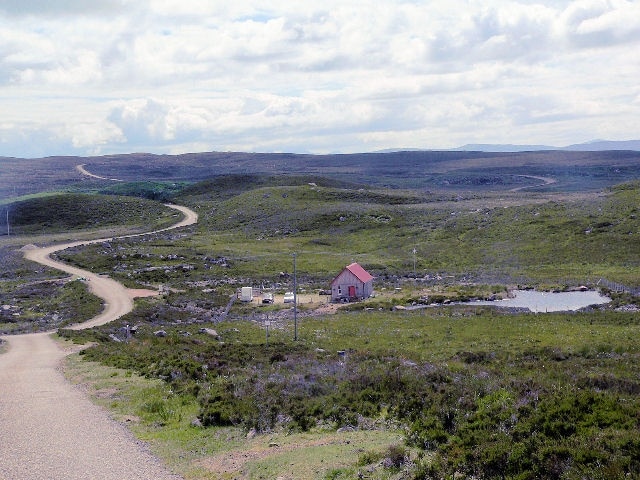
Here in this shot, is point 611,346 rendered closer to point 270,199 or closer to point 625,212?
point 625,212

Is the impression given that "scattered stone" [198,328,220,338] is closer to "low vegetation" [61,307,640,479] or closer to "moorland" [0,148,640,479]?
"moorland" [0,148,640,479]

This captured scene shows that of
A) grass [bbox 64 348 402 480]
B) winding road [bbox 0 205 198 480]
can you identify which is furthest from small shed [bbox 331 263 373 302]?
grass [bbox 64 348 402 480]

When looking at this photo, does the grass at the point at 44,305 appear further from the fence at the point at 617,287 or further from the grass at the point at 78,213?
the grass at the point at 78,213

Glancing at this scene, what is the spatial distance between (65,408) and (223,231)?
314 feet

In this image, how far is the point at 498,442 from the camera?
1260cm

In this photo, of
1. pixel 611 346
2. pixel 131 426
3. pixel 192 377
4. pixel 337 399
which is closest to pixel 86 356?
pixel 192 377

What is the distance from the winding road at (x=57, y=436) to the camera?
14.4m

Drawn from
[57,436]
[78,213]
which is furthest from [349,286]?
[78,213]

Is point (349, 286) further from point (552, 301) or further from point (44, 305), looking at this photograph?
point (44, 305)

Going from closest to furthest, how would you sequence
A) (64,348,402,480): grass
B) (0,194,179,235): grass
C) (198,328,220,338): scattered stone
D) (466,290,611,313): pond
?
1. (64,348,402,480): grass
2. (198,328,220,338): scattered stone
3. (466,290,611,313): pond
4. (0,194,179,235): grass

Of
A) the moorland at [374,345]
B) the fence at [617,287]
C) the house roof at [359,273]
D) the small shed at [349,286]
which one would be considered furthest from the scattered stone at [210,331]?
the fence at [617,287]

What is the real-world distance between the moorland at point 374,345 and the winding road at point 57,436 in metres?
0.71

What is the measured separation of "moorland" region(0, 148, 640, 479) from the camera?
13.3m

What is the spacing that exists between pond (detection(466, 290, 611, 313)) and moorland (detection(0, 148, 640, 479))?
193 centimetres
